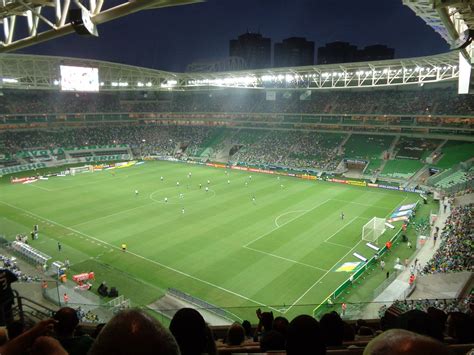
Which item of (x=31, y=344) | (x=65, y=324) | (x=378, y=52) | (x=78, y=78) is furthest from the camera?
(x=378, y=52)

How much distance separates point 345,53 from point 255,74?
105m

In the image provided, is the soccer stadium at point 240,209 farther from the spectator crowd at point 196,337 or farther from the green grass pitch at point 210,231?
the green grass pitch at point 210,231

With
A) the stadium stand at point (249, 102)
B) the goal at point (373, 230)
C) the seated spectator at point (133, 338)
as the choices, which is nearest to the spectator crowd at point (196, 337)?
the seated spectator at point (133, 338)

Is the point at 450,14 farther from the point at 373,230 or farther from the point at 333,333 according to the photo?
the point at 373,230

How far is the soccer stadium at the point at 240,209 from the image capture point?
5684 millimetres

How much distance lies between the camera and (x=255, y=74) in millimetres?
59469

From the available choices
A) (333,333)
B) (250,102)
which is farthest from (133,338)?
(250,102)

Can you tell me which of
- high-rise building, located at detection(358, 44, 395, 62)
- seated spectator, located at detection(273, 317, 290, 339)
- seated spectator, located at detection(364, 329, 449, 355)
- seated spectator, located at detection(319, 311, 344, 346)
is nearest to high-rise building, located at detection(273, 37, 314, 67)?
high-rise building, located at detection(358, 44, 395, 62)

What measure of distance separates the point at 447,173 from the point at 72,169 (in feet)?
176

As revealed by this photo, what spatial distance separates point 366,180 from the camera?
52.5 metres

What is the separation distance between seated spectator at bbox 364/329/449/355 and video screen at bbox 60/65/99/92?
55323mm

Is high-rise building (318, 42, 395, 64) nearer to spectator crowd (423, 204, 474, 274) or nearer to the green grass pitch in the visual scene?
the green grass pitch

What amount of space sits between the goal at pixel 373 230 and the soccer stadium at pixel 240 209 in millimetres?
179

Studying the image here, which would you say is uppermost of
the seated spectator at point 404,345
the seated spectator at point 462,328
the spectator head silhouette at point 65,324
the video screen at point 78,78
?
the video screen at point 78,78
